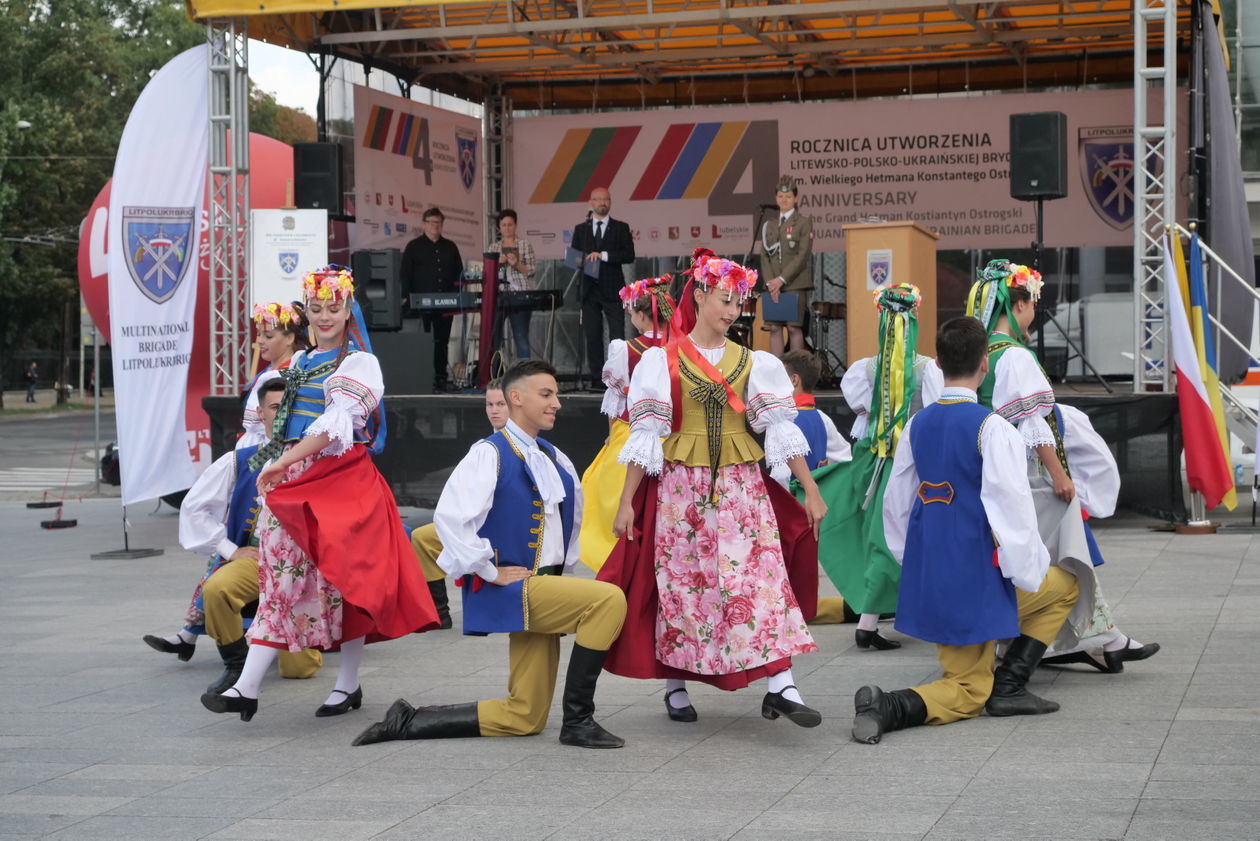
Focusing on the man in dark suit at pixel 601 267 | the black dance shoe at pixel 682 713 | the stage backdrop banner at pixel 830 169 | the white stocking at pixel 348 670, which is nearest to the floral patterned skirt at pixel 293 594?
the white stocking at pixel 348 670

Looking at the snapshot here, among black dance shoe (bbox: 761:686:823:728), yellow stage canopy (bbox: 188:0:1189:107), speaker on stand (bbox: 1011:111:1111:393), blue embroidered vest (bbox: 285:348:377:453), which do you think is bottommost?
black dance shoe (bbox: 761:686:823:728)

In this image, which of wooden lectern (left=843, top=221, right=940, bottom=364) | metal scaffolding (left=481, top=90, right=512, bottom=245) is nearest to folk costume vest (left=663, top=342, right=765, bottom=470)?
wooden lectern (left=843, top=221, right=940, bottom=364)

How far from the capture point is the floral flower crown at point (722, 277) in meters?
5.43

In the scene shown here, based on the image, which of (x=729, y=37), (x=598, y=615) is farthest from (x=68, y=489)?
(x=598, y=615)

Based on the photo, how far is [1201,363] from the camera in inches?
439

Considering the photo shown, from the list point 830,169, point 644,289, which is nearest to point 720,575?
point 644,289

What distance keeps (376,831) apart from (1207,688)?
339 cm

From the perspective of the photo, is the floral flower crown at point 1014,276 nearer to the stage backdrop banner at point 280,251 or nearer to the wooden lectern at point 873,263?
the wooden lectern at point 873,263

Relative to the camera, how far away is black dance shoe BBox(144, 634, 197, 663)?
723cm

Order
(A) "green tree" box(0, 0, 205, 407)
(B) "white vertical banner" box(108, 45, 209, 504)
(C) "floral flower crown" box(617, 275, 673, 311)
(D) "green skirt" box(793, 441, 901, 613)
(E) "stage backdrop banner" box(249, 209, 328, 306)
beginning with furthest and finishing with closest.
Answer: (A) "green tree" box(0, 0, 205, 407)
(E) "stage backdrop banner" box(249, 209, 328, 306)
(B) "white vertical banner" box(108, 45, 209, 504)
(C) "floral flower crown" box(617, 275, 673, 311)
(D) "green skirt" box(793, 441, 901, 613)

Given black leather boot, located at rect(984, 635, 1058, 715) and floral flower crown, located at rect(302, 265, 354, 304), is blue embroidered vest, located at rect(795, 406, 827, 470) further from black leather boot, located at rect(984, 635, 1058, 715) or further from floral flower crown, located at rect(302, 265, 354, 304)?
floral flower crown, located at rect(302, 265, 354, 304)

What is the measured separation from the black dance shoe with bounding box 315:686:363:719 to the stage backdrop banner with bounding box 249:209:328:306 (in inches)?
282

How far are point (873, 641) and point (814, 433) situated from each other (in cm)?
114

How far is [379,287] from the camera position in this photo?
13828 mm
